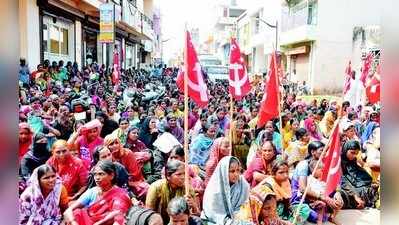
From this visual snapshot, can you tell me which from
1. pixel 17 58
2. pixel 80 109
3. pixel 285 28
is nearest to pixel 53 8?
pixel 80 109

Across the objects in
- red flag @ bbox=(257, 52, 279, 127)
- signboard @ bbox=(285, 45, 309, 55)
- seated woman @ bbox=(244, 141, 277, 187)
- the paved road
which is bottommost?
the paved road

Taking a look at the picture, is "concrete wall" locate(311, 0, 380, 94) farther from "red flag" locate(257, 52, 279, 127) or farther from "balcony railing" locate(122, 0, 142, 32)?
"red flag" locate(257, 52, 279, 127)

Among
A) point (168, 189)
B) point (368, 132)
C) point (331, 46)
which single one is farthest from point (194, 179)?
point (331, 46)

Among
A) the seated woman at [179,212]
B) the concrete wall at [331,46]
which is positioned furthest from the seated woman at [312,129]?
the concrete wall at [331,46]

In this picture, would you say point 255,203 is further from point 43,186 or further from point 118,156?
point 118,156

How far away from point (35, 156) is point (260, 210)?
216 cm

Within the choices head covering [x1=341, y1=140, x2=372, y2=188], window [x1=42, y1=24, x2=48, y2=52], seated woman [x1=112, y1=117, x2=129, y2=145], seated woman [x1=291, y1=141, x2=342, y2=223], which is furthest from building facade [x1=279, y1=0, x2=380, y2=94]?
seated woman [x1=291, y1=141, x2=342, y2=223]

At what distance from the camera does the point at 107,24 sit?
1549 centimetres

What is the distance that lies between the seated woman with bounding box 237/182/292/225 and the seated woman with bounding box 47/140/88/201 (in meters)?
1.48

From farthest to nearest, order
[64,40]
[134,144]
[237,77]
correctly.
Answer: [64,40] < [237,77] < [134,144]

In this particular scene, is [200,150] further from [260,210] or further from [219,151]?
[260,210]

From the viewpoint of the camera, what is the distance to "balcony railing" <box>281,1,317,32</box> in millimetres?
24031

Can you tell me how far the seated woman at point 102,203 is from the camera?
3674mm
